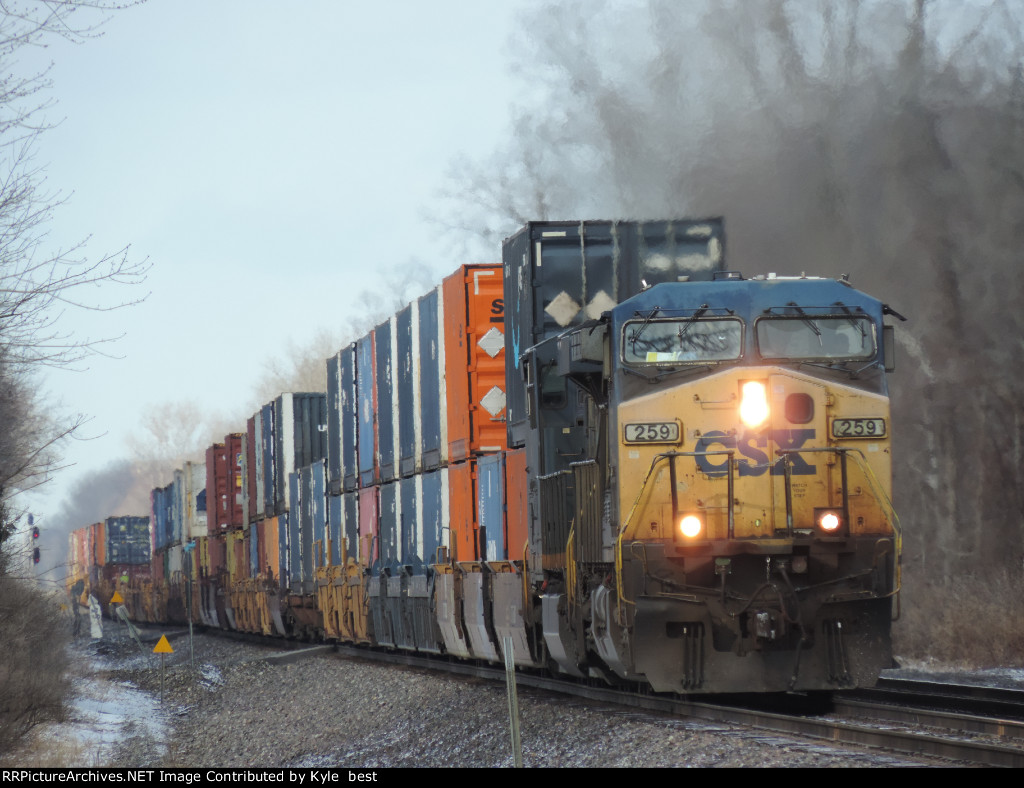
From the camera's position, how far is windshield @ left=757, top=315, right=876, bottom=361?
10.6m

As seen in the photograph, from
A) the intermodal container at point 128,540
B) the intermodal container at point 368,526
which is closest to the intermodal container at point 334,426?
the intermodal container at point 368,526

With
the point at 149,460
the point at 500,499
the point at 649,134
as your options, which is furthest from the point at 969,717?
the point at 149,460

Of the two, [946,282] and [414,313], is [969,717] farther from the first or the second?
[946,282]

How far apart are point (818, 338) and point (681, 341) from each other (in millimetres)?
1064

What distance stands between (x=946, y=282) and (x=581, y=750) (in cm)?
2023

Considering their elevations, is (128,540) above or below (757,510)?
below

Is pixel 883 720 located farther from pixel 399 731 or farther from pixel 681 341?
pixel 399 731

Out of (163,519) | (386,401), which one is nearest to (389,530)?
(386,401)

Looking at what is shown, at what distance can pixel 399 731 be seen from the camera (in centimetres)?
1353

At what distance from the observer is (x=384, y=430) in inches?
876

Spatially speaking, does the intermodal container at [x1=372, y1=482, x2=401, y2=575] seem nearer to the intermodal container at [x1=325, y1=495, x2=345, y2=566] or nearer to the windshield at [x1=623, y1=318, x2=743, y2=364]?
the intermodal container at [x1=325, y1=495, x2=345, y2=566]

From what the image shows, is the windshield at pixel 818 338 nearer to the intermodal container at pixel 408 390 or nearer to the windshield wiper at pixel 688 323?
the windshield wiper at pixel 688 323

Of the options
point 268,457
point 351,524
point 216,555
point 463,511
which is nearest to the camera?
point 463,511

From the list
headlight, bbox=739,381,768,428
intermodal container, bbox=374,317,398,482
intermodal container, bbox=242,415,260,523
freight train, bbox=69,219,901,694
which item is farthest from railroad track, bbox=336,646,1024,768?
intermodal container, bbox=242,415,260,523
